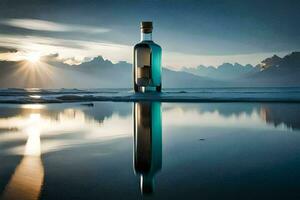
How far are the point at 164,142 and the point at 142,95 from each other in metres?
4.81

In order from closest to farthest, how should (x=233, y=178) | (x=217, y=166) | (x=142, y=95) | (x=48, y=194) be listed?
(x=48, y=194), (x=233, y=178), (x=217, y=166), (x=142, y=95)

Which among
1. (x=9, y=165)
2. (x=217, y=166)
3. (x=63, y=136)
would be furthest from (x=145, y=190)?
(x=63, y=136)

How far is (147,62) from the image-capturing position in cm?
668

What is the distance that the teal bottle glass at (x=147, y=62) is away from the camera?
664 centimetres

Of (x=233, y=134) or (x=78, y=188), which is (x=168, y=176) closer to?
(x=78, y=188)

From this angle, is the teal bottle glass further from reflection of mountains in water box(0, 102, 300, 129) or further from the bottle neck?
reflection of mountains in water box(0, 102, 300, 129)

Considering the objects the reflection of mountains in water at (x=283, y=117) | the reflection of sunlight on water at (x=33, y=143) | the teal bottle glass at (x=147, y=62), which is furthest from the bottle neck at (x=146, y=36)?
the reflection of sunlight on water at (x=33, y=143)

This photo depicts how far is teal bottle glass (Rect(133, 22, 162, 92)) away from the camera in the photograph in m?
6.64

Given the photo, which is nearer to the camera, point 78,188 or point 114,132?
point 78,188

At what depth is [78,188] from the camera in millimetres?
1123

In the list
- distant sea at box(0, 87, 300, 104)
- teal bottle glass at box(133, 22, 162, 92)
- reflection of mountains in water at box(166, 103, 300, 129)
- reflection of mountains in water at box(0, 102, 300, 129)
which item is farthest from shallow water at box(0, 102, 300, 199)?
distant sea at box(0, 87, 300, 104)

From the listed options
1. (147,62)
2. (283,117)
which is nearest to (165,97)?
(147,62)

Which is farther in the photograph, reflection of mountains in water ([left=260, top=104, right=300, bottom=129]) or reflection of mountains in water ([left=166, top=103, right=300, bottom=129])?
reflection of mountains in water ([left=166, top=103, right=300, bottom=129])

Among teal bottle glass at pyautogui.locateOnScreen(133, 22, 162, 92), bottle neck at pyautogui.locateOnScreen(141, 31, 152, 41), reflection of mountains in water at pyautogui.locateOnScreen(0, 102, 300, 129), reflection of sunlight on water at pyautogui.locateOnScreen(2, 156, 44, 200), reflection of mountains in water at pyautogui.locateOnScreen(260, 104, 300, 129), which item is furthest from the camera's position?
bottle neck at pyautogui.locateOnScreen(141, 31, 152, 41)
